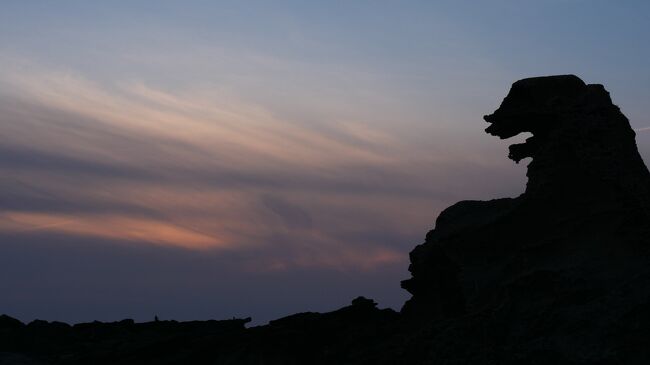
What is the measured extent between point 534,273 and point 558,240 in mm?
883

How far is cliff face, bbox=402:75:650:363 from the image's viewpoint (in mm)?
10977

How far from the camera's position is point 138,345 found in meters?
17.0

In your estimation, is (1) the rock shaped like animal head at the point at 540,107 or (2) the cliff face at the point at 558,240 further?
(1) the rock shaped like animal head at the point at 540,107

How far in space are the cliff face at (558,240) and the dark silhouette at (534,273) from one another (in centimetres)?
2

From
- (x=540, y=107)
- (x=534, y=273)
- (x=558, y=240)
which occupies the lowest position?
(x=534, y=273)

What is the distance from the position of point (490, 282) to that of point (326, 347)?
412cm

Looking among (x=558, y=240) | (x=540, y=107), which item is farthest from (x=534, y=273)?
(x=540, y=107)

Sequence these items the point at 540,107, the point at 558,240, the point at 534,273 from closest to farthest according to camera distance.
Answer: the point at 534,273 → the point at 558,240 → the point at 540,107

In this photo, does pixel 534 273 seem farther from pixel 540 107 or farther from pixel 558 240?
pixel 540 107

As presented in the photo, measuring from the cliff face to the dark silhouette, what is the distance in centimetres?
2

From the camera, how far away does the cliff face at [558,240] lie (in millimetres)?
10977

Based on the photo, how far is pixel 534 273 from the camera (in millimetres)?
11891

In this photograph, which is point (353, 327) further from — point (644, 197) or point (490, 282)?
point (644, 197)

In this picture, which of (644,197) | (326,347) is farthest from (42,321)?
(644,197)
